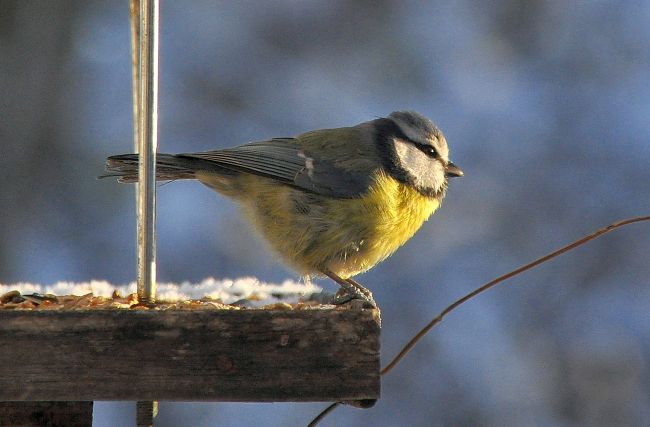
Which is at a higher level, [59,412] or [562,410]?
[59,412]

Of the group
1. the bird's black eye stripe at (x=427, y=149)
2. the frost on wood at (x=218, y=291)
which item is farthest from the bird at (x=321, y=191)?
the frost on wood at (x=218, y=291)

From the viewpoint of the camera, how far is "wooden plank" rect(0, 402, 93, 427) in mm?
2814

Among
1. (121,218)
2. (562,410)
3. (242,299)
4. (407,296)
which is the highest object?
(242,299)

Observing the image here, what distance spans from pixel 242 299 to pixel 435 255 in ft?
15.2

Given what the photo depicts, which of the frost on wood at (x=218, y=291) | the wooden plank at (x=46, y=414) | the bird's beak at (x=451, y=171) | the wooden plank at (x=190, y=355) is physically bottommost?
the wooden plank at (x=46, y=414)

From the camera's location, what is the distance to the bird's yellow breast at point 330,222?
427 cm

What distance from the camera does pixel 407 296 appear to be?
25.7 feet

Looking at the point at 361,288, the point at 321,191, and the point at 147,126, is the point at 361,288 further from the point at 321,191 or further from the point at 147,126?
the point at 147,126

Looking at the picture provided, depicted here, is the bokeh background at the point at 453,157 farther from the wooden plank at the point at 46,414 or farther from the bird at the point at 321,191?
the wooden plank at the point at 46,414

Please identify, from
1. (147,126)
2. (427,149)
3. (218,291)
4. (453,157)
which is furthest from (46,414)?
(453,157)

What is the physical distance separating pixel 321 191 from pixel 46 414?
71.6 inches

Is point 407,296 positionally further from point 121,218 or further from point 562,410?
point 121,218

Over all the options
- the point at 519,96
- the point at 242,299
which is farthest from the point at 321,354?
the point at 519,96

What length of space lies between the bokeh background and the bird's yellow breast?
2876 mm
